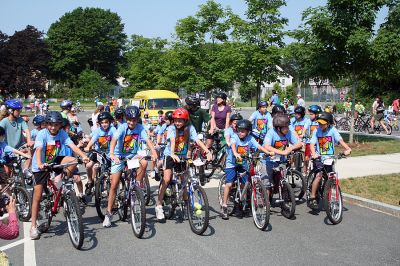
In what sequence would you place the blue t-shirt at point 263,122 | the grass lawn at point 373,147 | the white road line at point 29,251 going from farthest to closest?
1. the grass lawn at point 373,147
2. the blue t-shirt at point 263,122
3. the white road line at point 29,251

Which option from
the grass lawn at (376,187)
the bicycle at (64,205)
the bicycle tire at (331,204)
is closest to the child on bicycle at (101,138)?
the bicycle at (64,205)

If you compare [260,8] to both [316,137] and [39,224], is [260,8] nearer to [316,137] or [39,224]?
[316,137]

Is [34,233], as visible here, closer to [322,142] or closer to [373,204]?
[322,142]

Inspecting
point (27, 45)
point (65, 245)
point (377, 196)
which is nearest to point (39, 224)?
point (65, 245)

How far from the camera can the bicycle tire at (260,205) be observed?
6.77 meters

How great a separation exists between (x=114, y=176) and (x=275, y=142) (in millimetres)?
2674

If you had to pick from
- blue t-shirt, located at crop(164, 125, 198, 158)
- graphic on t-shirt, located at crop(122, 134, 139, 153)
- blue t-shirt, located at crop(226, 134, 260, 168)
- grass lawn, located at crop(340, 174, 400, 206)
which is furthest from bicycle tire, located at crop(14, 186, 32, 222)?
grass lawn, located at crop(340, 174, 400, 206)

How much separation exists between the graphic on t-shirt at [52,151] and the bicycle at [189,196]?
5.79 ft

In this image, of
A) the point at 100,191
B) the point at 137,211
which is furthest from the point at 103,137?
the point at 137,211

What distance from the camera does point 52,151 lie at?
6.78 meters

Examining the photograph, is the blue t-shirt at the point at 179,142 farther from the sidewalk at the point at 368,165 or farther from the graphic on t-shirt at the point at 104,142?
the sidewalk at the point at 368,165

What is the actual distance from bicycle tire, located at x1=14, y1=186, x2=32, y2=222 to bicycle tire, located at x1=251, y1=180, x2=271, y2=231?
3.54 metres

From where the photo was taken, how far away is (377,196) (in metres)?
8.99

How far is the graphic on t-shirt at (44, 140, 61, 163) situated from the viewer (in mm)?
6746
